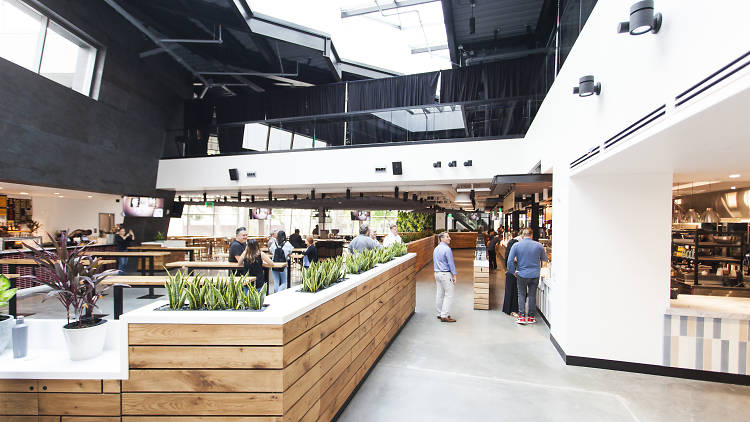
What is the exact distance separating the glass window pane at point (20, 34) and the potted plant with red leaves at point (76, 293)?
354 inches

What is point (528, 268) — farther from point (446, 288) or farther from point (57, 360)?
point (57, 360)

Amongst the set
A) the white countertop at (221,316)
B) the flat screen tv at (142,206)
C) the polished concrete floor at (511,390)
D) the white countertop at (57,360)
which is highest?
the flat screen tv at (142,206)

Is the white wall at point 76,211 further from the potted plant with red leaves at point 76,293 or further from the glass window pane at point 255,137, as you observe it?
the potted plant with red leaves at point 76,293

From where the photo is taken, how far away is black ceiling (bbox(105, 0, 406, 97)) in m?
9.85

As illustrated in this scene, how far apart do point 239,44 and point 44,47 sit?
16.2 feet

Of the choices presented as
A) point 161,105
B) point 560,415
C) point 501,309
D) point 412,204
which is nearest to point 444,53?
point 412,204

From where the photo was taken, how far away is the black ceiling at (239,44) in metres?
9.85

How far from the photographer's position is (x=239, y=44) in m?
12.0

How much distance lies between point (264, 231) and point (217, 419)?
24240mm

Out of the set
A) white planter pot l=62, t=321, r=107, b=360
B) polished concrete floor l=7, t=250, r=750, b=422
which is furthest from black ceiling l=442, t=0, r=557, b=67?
white planter pot l=62, t=321, r=107, b=360

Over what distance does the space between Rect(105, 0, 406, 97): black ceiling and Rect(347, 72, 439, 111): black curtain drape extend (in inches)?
63.2

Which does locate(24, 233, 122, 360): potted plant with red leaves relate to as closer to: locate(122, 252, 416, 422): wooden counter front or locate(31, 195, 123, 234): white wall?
locate(122, 252, 416, 422): wooden counter front

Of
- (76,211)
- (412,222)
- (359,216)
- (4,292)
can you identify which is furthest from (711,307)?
(412,222)

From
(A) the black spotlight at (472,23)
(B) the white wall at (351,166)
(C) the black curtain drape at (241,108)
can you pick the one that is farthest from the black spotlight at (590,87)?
(C) the black curtain drape at (241,108)
